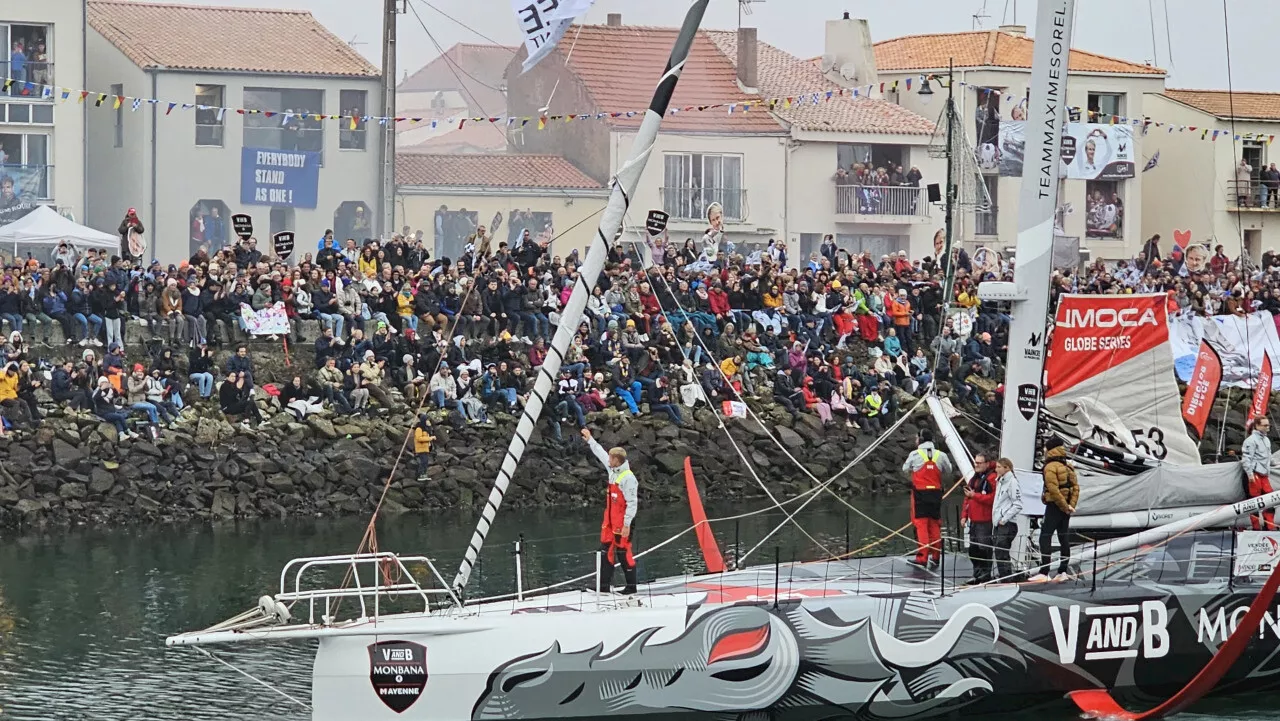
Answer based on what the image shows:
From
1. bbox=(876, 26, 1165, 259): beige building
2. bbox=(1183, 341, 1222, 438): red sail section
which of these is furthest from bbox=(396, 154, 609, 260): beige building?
bbox=(1183, 341, 1222, 438): red sail section

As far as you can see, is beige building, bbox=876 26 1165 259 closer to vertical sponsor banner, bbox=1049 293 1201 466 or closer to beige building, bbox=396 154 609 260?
beige building, bbox=396 154 609 260

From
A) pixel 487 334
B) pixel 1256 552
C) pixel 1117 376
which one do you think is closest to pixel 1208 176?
pixel 487 334

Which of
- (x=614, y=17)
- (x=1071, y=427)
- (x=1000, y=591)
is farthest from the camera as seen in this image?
(x=614, y=17)

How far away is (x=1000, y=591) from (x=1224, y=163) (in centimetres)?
4763

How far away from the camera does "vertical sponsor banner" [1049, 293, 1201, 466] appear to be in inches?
867

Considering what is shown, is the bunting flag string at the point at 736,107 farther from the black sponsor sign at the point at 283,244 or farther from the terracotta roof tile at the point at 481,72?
the black sponsor sign at the point at 283,244

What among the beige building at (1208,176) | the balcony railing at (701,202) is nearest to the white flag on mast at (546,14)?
A: the balcony railing at (701,202)

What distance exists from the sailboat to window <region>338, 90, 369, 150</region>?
34.8 m

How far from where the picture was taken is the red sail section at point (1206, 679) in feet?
65.4

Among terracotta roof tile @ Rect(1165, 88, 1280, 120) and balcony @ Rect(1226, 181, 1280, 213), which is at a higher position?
terracotta roof tile @ Rect(1165, 88, 1280, 120)

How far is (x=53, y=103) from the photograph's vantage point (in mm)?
48875

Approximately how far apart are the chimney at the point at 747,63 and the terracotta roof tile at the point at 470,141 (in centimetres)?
791

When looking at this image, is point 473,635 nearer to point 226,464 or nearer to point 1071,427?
point 1071,427

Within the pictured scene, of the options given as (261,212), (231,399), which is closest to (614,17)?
(261,212)
